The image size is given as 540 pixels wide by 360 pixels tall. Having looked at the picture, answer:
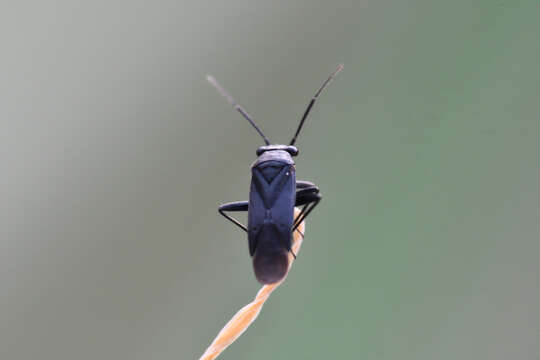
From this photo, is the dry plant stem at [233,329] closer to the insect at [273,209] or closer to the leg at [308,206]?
the insect at [273,209]

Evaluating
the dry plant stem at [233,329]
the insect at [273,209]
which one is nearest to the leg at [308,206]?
the insect at [273,209]

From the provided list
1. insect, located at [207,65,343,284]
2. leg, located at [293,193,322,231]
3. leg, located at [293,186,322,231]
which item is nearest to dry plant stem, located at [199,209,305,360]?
insect, located at [207,65,343,284]

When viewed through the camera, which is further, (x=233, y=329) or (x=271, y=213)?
(x=271, y=213)

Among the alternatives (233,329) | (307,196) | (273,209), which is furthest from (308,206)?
(233,329)

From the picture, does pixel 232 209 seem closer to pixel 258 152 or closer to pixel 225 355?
pixel 258 152

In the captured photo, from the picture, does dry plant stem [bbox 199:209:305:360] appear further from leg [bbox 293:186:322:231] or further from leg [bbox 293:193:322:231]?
leg [bbox 293:186:322:231]

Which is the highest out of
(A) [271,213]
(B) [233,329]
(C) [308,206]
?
(C) [308,206]

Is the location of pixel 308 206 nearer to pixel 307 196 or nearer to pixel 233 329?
pixel 307 196
